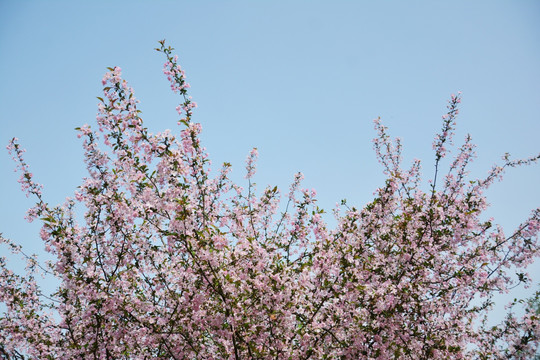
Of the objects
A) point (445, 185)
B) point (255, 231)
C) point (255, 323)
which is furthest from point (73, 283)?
point (445, 185)

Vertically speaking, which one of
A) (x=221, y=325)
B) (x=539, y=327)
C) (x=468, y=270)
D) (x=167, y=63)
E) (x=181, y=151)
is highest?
(x=167, y=63)

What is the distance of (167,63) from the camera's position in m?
6.49

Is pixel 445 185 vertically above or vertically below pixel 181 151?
above

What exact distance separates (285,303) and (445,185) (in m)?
5.66

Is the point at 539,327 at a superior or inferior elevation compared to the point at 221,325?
superior

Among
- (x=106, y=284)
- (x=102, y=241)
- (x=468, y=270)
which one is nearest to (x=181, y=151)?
(x=102, y=241)

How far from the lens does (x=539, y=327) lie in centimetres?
602

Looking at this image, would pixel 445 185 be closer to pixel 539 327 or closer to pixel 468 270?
pixel 468 270

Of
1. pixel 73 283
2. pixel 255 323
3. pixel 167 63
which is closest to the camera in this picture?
pixel 73 283

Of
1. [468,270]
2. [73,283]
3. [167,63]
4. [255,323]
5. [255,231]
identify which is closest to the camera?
[73,283]

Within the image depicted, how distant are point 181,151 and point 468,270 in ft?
19.4

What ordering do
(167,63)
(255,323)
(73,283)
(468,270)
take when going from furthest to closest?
1. (468,270)
2. (167,63)
3. (255,323)
4. (73,283)

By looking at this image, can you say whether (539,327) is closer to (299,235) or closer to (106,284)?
(299,235)

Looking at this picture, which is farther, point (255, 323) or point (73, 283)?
point (255, 323)
